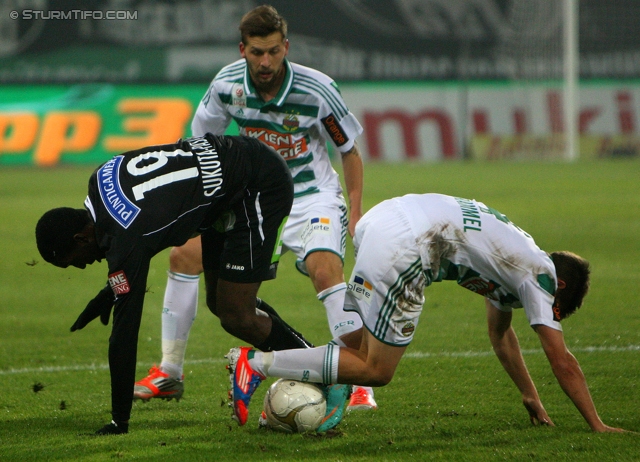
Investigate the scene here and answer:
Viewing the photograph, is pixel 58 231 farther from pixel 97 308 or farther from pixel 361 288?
pixel 361 288

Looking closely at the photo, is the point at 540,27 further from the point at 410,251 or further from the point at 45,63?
the point at 410,251

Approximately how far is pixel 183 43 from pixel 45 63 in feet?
13.4

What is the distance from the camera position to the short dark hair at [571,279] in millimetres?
4348

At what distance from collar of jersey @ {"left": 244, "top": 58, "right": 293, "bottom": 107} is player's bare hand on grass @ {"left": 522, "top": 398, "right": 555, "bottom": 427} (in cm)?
226

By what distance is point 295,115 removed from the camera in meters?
5.79

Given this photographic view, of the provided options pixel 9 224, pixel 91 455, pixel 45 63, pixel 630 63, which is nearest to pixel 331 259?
pixel 91 455

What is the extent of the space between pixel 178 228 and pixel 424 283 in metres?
1.11

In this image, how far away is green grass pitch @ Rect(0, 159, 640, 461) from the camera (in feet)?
13.8

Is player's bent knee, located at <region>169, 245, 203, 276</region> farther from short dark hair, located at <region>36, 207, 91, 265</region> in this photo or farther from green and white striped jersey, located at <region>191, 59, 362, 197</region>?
short dark hair, located at <region>36, 207, 91, 265</region>

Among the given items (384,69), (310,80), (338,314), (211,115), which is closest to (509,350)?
(338,314)

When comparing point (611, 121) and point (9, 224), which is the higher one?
point (9, 224)

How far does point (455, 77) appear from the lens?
30203mm

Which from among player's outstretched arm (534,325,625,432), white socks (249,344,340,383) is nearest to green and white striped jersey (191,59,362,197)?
white socks (249,344,340,383)

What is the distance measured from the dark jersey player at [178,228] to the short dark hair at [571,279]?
4.50 ft
